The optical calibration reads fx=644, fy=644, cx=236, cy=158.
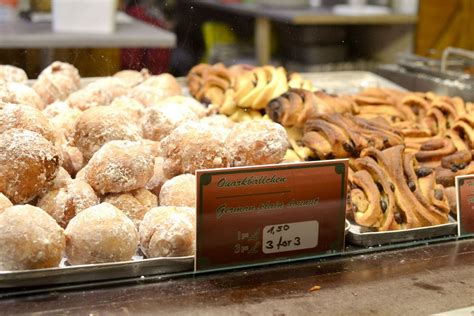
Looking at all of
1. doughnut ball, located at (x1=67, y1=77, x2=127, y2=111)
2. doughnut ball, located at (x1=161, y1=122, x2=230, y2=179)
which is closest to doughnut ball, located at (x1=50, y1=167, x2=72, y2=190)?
doughnut ball, located at (x1=161, y1=122, x2=230, y2=179)

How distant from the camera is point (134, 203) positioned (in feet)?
4.25

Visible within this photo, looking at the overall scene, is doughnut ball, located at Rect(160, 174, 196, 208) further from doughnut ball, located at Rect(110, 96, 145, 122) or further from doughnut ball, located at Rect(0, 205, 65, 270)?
doughnut ball, located at Rect(110, 96, 145, 122)

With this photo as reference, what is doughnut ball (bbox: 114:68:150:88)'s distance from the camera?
6.29 feet

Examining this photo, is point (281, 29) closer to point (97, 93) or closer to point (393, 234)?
point (97, 93)

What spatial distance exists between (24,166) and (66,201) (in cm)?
10

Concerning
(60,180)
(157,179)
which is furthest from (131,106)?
(60,180)

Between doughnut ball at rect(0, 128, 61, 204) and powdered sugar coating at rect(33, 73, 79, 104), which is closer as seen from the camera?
doughnut ball at rect(0, 128, 61, 204)

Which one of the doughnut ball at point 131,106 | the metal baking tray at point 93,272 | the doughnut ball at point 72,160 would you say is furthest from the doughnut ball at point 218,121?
the metal baking tray at point 93,272

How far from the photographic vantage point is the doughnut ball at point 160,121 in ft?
5.22

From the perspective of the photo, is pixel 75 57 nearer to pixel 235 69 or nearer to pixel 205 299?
pixel 235 69

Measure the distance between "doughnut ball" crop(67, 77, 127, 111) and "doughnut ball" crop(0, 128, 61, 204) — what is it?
515 millimetres

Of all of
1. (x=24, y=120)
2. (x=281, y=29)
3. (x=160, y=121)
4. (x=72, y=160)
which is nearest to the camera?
(x=24, y=120)

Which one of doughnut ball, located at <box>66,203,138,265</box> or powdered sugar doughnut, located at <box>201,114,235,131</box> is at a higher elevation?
powdered sugar doughnut, located at <box>201,114,235,131</box>

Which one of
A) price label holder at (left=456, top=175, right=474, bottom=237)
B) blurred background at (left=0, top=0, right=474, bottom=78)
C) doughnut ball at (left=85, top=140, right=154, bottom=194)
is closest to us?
doughnut ball at (left=85, top=140, right=154, bottom=194)
